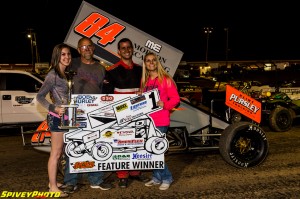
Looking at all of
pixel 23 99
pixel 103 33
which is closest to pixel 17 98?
pixel 23 99

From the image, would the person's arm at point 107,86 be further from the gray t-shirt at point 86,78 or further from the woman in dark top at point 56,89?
the woman in dark top at point 56,89

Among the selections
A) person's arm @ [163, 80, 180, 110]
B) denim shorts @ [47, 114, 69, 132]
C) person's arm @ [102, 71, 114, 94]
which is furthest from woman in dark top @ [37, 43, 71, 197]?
person's arm @ [163, 80, 180, 110]

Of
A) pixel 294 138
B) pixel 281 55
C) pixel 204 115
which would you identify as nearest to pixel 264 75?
A: pixel 294 138

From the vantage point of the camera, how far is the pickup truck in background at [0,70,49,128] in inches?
343

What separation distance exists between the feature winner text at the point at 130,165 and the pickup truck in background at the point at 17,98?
5.17 meters

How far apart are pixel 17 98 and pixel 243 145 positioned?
19.7ft

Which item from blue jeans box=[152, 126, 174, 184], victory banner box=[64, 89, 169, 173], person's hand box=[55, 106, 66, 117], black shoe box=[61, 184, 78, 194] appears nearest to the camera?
person's hand box=[55, 106, 66, 117]

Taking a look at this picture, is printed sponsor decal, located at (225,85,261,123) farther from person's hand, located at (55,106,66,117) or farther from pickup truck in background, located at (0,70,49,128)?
pickup truck in background, located at (0,70,49,128)

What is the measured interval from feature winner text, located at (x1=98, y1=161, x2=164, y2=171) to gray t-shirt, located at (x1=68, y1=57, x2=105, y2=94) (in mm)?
915

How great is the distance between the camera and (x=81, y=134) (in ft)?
13.5

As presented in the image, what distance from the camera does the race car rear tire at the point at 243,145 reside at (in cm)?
510

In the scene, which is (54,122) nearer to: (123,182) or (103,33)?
(123,182)

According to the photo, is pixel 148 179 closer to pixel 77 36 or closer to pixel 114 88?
pixel 114 88

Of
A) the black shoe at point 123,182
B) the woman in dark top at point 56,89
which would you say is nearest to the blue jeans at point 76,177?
the black shoe at point 123,182
